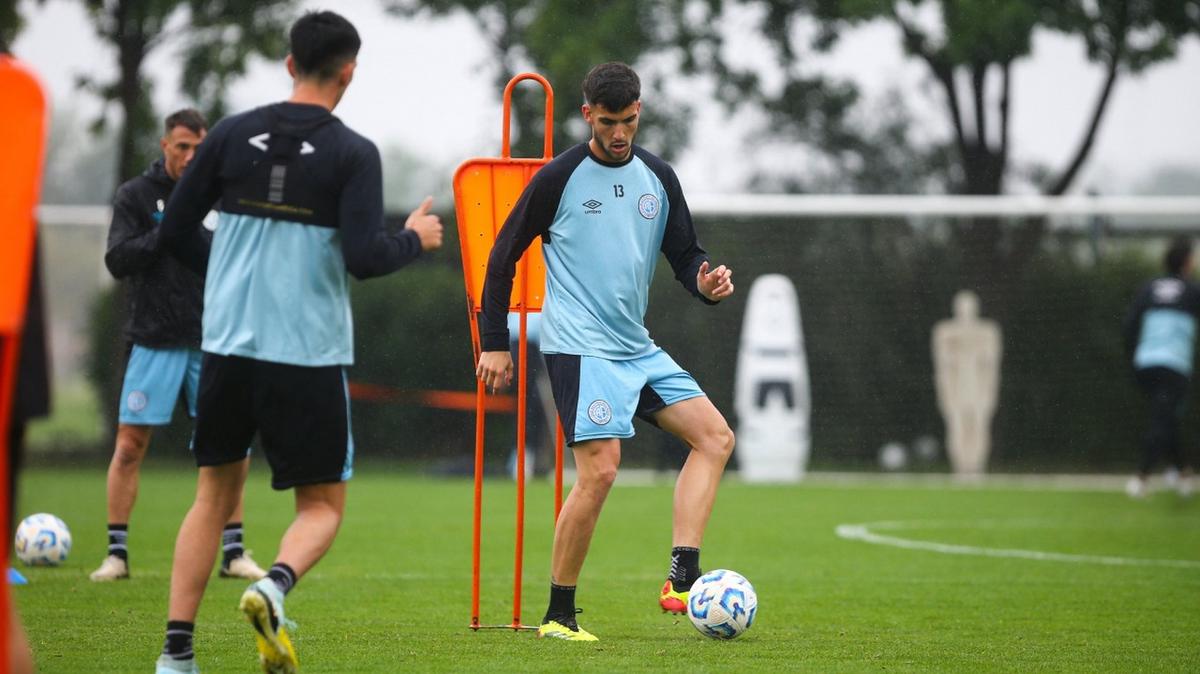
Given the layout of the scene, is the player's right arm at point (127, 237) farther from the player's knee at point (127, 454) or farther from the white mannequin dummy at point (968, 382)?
the white mannequin dummy at point (968, 382)

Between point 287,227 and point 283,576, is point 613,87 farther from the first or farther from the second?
point 283,576

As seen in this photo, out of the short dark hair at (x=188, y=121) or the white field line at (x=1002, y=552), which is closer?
the short dark hair at (x=188, y=121)

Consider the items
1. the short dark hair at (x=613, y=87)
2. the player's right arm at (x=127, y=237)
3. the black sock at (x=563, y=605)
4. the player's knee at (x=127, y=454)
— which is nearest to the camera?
the short dark hair at (x=613, y=87)

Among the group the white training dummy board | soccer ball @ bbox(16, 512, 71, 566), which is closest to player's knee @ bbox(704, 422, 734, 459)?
soccer ball @ bbox(16, 512, 71, 566)

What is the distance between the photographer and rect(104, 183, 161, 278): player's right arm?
A: 6.98m

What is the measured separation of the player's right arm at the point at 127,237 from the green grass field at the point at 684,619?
150cm

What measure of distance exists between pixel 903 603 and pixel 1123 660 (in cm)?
188

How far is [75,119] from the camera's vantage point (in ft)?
164

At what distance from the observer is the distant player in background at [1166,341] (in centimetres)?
1586

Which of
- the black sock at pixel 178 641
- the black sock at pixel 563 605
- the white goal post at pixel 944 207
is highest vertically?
the white goal post at pixel 944 207

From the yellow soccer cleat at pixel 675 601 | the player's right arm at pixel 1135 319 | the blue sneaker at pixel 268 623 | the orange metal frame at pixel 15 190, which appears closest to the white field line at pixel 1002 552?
the yellow soccer cleat at pixel 675 601

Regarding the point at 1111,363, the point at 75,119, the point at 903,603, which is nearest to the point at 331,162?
the point at 903,603

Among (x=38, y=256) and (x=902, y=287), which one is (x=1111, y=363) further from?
(x=38, y=256)

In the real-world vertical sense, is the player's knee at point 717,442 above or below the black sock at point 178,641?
above
